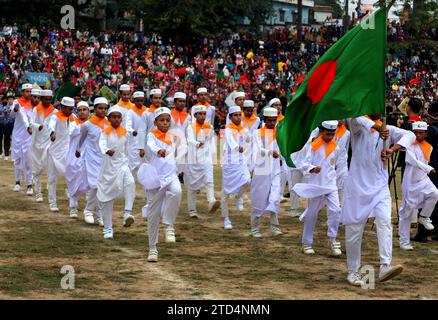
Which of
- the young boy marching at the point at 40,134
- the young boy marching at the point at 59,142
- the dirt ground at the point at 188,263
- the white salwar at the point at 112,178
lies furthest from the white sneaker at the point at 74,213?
the young boy marching at the point at 40,134

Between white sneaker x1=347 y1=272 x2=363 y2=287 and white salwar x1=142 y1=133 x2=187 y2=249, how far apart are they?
7.77 ft

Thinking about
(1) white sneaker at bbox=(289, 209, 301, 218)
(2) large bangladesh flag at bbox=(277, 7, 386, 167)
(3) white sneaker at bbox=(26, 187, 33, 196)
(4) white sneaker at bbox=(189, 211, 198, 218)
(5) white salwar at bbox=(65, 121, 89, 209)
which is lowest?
(1) white sneaker at bbox=(289, 209, 301, 218)

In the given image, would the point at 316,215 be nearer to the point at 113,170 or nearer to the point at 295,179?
the point at 113,170

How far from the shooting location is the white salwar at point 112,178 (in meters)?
12.8

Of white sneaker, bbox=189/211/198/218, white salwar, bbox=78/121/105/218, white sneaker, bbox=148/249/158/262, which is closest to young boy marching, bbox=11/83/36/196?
white salwar, bbox=78/121/105/218

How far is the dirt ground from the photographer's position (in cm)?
915

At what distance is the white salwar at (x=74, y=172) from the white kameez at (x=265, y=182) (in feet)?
9.10

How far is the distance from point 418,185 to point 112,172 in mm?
4091

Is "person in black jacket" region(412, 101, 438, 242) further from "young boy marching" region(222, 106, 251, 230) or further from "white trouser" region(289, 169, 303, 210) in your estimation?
"young boy marching" region(222, 106, 251, 230)

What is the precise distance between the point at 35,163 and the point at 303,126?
27.2 feet

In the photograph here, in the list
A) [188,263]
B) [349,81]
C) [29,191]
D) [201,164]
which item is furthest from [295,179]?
[349,81]

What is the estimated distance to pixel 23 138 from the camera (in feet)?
60.7

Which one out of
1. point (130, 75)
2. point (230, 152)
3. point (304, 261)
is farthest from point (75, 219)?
point (130, 75)

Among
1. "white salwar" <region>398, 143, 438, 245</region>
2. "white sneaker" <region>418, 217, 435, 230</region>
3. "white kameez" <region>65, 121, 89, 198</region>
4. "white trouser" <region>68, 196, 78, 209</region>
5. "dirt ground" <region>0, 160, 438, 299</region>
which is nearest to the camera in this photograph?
"dirt ground" <region>0, 160, 438, 299</region>
